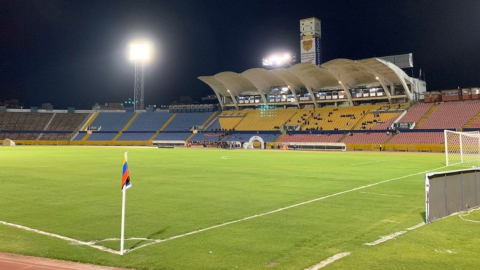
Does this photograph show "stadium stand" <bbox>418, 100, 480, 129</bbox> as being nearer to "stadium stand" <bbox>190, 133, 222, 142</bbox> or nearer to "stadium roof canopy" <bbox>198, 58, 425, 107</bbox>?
"stadium roof canopy" <bbox>198, 58, 425, 107</bbox>

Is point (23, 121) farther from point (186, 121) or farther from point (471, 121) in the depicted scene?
point (471, 121)

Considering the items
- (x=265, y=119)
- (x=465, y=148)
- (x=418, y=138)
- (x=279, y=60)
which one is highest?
(x=279, y=60)

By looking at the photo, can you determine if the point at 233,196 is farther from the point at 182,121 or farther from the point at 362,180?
the point at 182,121

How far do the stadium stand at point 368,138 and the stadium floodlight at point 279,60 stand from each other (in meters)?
30.0

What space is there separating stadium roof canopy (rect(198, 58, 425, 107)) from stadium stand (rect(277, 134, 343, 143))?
11.8 meters

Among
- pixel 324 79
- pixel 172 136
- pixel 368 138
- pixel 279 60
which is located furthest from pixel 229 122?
pixel 368 138

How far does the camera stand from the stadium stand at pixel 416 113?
62125mm

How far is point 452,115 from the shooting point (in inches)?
2319

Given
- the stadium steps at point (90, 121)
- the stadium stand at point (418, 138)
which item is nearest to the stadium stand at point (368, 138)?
the stadium stand at point (418, 138)

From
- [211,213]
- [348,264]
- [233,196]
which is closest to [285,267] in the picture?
[348,264]

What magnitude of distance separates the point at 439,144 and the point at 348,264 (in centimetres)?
5180

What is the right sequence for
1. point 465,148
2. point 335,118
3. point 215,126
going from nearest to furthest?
point 465,148 < point 335,118 < point 215,126

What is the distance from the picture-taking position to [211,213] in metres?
11.0

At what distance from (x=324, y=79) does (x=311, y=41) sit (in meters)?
13.5
